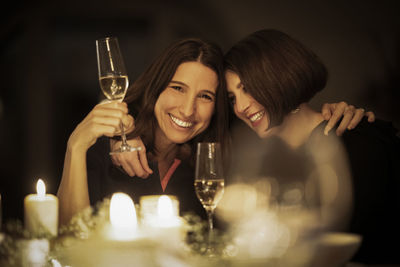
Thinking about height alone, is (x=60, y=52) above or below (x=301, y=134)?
above

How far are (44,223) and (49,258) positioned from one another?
14 cm

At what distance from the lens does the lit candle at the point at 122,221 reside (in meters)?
0.68

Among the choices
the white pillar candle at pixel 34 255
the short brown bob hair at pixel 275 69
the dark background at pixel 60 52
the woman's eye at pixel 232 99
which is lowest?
the white pillar candle at pixel 34 255

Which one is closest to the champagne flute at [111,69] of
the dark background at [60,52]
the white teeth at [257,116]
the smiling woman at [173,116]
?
the smiling woman at [173,116]

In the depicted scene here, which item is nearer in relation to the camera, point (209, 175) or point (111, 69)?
point (209, 175)

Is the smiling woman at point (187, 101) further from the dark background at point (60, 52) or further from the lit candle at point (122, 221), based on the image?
the dark background at point (60, 52)

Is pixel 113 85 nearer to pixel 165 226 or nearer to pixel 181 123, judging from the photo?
pixel 181 123

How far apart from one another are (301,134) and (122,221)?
1478 mm

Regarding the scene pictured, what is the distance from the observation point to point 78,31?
556 cm

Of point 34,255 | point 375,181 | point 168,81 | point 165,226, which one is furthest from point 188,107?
point 165,226

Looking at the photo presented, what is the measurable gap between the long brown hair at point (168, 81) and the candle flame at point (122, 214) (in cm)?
138

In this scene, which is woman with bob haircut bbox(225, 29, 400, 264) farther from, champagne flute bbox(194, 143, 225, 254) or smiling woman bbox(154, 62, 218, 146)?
champagne flute bbox(194, 143, 225, 254)

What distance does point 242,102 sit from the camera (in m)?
2.08

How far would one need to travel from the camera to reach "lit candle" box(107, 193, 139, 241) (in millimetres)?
682
